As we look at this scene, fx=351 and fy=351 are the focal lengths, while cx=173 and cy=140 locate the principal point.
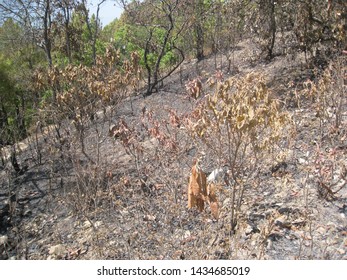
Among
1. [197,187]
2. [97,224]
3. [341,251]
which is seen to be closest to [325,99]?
[341,251]

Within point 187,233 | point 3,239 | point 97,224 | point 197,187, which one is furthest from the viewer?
point 3,239

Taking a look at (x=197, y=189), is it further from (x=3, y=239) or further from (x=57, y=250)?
(x=3, y=239)

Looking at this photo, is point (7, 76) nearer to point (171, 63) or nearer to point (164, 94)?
point (164, 94)

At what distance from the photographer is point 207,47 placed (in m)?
11.5

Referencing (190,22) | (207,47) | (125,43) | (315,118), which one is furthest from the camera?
(125,43)

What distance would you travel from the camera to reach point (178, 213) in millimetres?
3270

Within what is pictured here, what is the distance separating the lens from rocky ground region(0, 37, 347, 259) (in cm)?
274

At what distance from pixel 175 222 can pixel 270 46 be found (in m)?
6.01

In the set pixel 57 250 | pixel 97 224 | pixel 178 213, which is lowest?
pixel 57 250

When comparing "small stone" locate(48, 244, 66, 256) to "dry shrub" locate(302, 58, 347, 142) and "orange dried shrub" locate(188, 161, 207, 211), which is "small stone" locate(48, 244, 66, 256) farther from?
"dry shrub" locate(302, 58, 347, 142)

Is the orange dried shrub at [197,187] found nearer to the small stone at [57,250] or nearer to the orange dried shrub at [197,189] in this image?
the orange dried shrub at [197,189]

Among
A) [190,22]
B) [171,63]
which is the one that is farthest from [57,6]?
[171,63]

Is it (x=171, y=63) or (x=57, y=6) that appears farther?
(x=171, y=63)

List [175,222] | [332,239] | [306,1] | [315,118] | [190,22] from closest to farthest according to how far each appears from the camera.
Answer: [332,239] → [175,222] → [315,118] → [306,1] → [190,22]
